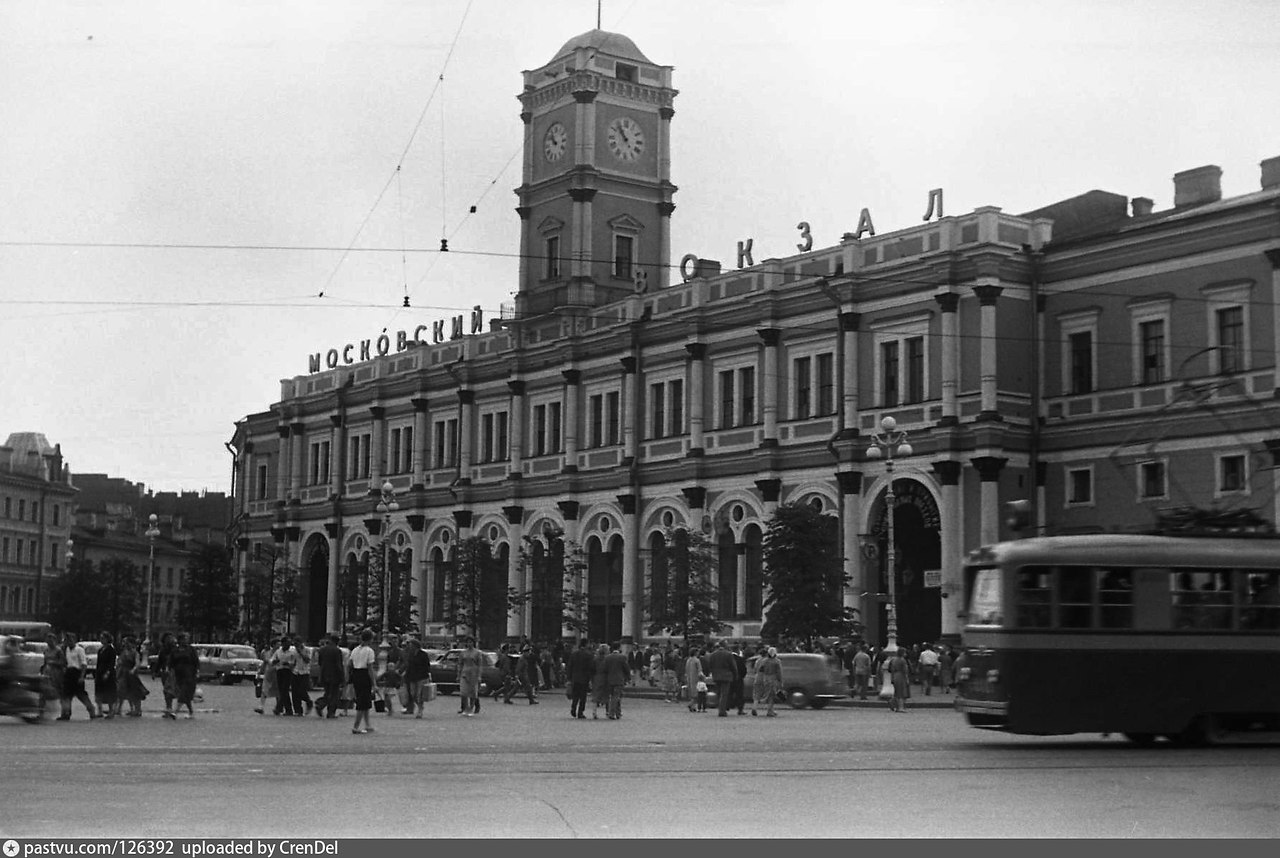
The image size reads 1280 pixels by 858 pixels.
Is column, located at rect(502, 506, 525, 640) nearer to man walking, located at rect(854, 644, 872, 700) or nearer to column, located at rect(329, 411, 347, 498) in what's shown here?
column, located at rect(329, 411, 347, 498)

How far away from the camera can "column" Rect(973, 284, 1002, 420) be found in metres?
55.6

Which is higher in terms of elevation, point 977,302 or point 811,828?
point 977,302

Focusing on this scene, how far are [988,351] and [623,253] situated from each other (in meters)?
25.7

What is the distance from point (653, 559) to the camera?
67.5 m

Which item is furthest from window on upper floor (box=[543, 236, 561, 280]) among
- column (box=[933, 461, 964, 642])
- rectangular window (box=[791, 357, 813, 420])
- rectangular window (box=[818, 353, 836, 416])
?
column (box=[933, 461, 964, 642])

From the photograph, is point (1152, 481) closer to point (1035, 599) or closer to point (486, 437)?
point (1035, 599)

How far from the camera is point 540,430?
75438 mm

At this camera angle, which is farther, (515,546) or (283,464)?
(283,464)

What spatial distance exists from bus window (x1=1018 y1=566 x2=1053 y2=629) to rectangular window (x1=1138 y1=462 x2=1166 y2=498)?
97.7ft

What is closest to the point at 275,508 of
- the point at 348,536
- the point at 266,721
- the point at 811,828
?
the point at 348,536

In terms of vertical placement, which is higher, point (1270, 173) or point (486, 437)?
point (1270, 173)

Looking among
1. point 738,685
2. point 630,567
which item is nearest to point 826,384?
point 630,567

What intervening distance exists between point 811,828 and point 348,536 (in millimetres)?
74702
